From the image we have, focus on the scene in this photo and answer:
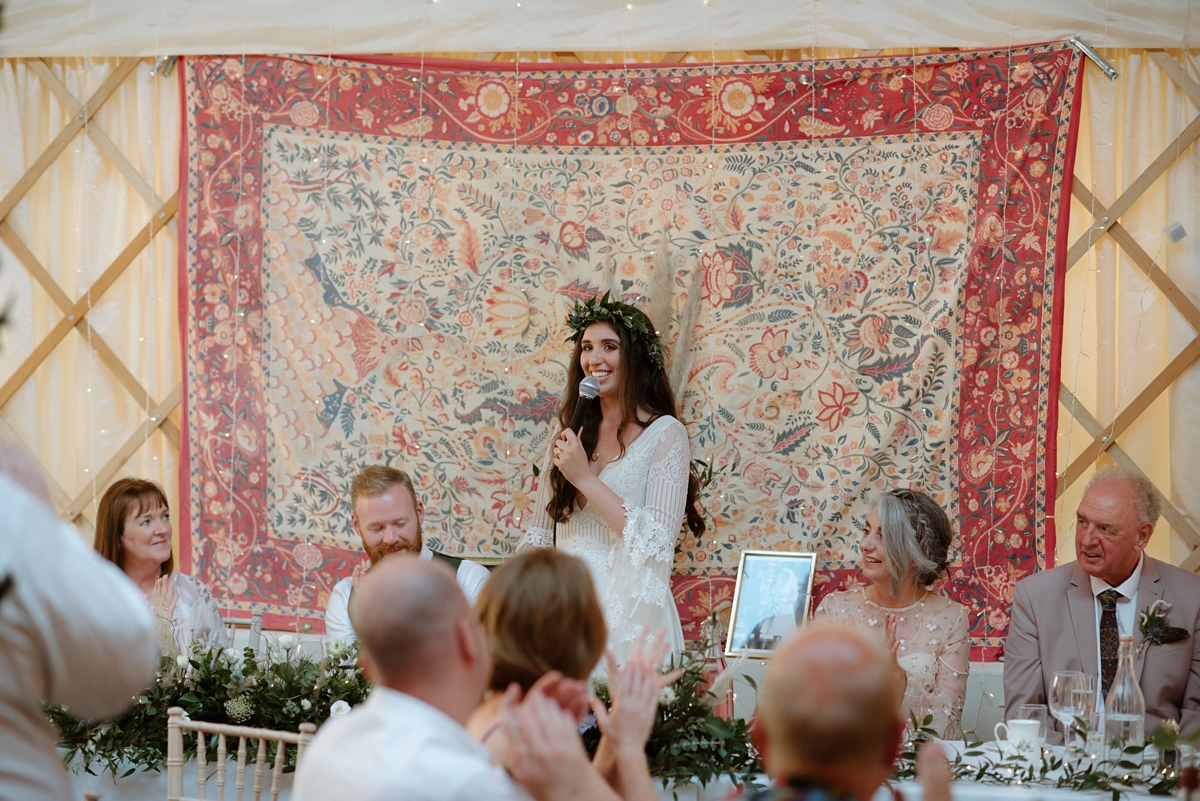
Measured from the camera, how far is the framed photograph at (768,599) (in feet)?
10.6

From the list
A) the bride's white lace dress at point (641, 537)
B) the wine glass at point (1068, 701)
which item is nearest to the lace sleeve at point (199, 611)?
the bride's white lace dress at point (641, 537)

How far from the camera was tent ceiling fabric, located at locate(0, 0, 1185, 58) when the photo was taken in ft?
10.8

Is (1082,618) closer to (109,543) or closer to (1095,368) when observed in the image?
(1095,368)

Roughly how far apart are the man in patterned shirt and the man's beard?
79.1 inches

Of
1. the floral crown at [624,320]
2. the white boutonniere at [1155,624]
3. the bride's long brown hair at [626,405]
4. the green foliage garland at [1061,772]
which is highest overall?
the floral crown at [624,320]

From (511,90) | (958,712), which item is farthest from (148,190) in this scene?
(958,712)

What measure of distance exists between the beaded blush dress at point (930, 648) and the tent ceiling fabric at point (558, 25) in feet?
5.09

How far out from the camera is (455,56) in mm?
3729

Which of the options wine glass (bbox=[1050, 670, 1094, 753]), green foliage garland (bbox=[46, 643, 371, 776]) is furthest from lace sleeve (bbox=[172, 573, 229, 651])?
wine glass (bbox=[1050, 670, 1094, 753])

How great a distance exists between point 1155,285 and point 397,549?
7.07 ft

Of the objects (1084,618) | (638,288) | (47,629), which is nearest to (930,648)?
(1084,618)

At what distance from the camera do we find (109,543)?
308 cm

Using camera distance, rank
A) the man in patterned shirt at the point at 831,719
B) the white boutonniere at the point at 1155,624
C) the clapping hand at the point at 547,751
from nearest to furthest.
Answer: the man in patterned shirt at the point at 831,719 < the clapping hand at the point at 547,751 < the white boutonniere at the point at 1155,624

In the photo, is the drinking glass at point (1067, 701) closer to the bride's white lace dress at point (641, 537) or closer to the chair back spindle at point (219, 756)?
the bride's white lace dress at point (641, 537)
